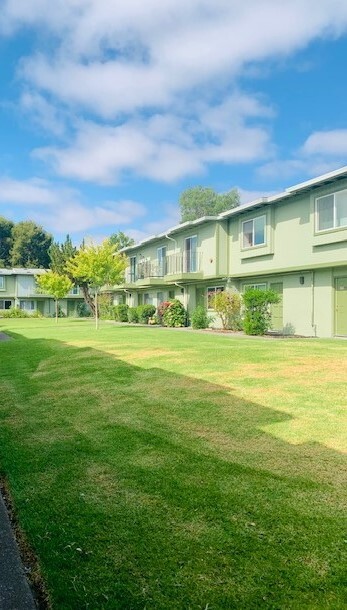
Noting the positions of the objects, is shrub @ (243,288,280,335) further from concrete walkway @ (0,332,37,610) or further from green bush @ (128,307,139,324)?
concrete walkway @ (0,332,37,610)

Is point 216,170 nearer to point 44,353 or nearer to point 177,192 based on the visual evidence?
point 177,192

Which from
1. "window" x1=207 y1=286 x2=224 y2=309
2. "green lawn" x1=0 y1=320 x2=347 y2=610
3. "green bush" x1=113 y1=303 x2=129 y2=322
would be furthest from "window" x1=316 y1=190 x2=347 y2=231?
"green bush" x1=113 y1=303 x2=129 y2=322

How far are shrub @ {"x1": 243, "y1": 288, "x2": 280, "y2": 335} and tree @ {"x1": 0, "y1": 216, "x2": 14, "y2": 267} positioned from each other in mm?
57949

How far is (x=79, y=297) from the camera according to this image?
2360 inches

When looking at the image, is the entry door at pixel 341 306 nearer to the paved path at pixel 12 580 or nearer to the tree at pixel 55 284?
the paved path at pixel 12 580

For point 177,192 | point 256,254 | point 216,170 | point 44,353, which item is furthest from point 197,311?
point 177,192

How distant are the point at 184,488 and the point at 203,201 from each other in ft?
239

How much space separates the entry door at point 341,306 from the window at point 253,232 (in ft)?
17.1

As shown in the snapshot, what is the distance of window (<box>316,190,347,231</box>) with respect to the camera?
18844 millimetres

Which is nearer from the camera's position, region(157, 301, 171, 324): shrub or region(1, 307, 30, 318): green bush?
region(157, 301, 171, 324): shrub

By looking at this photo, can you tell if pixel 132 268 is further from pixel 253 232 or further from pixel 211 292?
pixel 253 232

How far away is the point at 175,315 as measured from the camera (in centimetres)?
2970

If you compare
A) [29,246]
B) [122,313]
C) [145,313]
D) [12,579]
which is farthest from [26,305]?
[12,579]

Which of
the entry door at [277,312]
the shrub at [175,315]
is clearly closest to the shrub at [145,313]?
the shrub at [175,315]
